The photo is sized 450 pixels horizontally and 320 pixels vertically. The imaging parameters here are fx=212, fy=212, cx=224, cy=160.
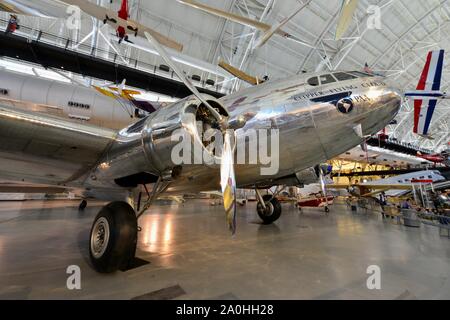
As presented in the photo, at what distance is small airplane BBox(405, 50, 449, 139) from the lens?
11062mm

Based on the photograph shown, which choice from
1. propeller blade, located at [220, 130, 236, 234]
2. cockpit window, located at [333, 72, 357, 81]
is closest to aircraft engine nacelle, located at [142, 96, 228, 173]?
propeller blade, located at [220, 130, 236, 234]

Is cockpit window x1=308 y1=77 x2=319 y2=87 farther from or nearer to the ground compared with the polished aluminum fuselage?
farther from the ground

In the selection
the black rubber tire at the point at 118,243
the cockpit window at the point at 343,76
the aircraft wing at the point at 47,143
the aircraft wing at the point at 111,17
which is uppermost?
the aircraft wing at the point at 111,17

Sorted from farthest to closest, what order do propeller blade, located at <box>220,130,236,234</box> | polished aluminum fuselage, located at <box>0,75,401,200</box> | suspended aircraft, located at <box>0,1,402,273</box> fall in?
polished aluminum fuselage, located at <box>0,75,401,200</box>, suspended aircraft, located at <box>0,1,402,273</box>, propeller blade, located at <box>220,130,236,234</box>

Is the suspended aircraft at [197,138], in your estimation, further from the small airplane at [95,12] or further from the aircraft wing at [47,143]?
the small airplane at [95,12]

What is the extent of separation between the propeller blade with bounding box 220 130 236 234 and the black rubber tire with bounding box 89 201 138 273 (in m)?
1.43

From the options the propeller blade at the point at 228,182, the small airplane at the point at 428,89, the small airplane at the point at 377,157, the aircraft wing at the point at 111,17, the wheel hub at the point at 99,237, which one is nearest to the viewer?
the propeller blade at the point at 228,182

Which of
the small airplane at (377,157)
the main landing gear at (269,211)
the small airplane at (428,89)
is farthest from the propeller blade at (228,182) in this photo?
the small airplane at (377,157)

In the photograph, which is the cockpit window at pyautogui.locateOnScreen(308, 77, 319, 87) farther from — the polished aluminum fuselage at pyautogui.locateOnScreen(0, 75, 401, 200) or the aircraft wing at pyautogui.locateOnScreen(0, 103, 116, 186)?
the aircraft wing at pyautogui.locateOnScreen(0, 103, 116, 186)

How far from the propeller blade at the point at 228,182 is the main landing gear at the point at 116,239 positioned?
934 millimetres

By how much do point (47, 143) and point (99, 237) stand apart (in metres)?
1.44

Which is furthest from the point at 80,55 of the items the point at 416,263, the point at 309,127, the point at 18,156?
the point at 416,263

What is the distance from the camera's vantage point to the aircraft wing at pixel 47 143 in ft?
8.25
